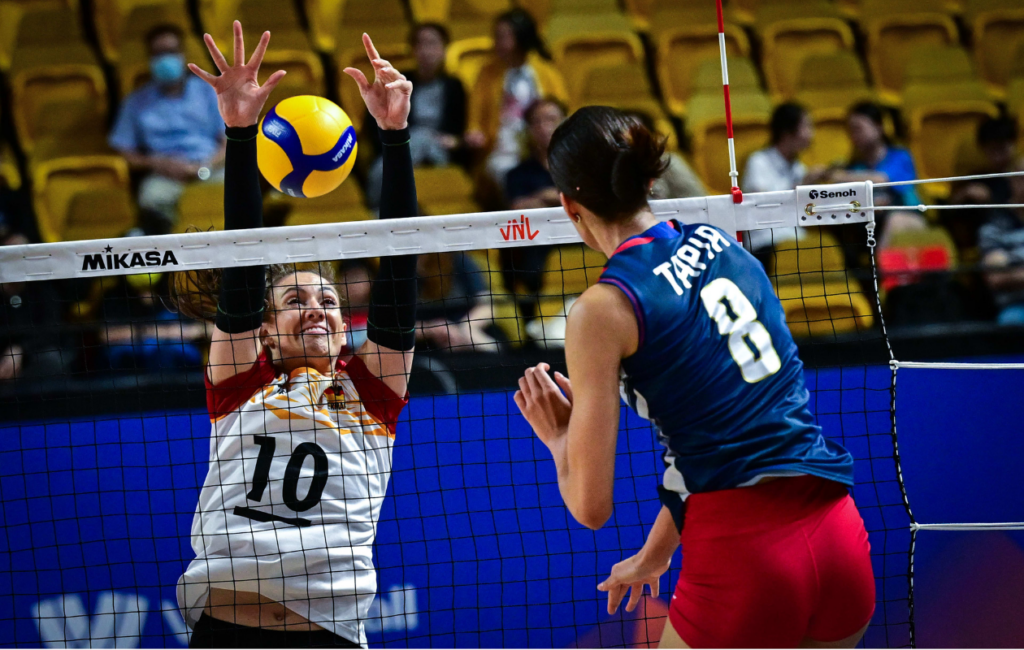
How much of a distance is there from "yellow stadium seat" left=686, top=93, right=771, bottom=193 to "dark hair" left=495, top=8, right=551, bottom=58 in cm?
128

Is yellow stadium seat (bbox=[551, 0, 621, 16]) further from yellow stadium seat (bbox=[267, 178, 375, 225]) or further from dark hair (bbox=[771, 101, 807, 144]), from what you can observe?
yellow stadium seat (bbox=[267, 178, 375, 225])

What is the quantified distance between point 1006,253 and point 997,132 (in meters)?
1.39

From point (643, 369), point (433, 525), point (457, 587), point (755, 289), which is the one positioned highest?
point (755, 289)

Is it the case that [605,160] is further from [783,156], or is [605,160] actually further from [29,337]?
[783,156]

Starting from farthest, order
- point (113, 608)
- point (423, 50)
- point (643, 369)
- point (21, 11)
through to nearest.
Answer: point (21, 11), point (423, 50), point (113, 608), point (643, 369)

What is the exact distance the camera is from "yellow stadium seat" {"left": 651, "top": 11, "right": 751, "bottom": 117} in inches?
308

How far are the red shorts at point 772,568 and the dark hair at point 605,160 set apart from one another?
26.0 inches

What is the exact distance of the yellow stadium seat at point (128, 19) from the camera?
25.0 ft

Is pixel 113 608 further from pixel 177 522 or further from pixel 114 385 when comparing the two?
pixel 114 385

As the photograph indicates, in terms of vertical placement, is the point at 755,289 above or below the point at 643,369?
above

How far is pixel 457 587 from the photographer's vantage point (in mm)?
4234

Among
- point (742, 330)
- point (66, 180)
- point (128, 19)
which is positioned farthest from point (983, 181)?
point (128, 19)

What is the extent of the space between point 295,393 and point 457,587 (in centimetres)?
146

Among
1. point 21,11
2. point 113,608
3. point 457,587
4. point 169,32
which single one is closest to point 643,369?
point 457,587
